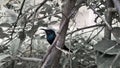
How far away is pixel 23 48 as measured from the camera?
6.04 feet

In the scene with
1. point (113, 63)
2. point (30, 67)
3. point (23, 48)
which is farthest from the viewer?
point (23, 48)

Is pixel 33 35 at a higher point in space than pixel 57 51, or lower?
lower

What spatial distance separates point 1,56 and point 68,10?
12.2 inches

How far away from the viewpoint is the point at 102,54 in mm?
684

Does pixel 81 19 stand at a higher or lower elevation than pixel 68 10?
lower

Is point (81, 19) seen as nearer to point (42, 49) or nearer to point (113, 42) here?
point (42, 49)

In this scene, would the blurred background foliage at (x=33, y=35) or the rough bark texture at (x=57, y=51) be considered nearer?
the rough bark texture at (x=57, y=51)

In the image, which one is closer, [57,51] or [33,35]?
[57,51]

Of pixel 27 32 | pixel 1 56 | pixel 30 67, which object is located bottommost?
pixel 30 67

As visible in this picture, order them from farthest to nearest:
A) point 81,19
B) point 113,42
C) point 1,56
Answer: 1. point 81,19
2. point 1,56
3. point 113,42

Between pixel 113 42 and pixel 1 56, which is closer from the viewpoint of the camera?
pixel 113 42

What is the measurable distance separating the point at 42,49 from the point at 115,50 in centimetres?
116

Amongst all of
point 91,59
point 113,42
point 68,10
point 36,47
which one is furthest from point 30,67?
point 113,42

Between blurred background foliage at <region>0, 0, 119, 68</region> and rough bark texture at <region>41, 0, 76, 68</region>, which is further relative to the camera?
blurred background foliage at <region>0, 0, 119, 68</region>
